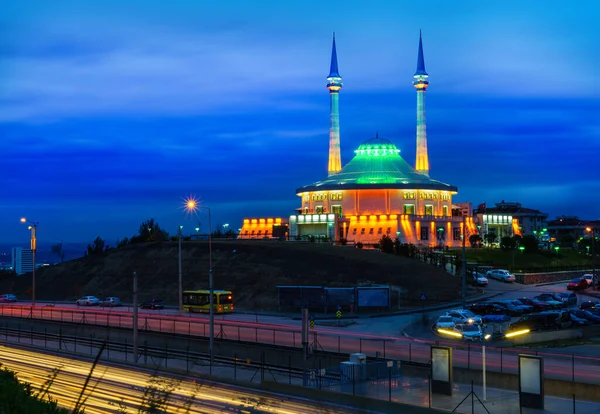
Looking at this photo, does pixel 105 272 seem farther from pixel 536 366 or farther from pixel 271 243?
pixel 536 366

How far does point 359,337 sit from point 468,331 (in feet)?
23.2

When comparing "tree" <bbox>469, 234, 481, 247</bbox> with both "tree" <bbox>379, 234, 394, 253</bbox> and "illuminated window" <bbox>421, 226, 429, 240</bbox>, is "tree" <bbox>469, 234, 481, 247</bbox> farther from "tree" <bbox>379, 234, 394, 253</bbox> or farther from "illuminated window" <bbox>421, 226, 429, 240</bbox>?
"tree" <bbox>379, 234, 394, 253</bbox>

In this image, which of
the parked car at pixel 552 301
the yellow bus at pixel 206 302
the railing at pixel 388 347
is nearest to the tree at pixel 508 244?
the parked car at pixel 552 301

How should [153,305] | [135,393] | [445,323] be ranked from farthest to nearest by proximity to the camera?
1. [153,305]
2. [445,323]
3. [135,393]

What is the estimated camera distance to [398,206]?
14612 centimetres

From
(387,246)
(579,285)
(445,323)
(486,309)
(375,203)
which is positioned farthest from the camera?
(375,203)

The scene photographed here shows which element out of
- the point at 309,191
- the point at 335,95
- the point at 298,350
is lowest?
the point at 298,350

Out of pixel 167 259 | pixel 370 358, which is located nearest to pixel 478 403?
pixel 370 358

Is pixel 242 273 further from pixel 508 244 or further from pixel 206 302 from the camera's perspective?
pixel 508 244

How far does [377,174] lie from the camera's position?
15375cm

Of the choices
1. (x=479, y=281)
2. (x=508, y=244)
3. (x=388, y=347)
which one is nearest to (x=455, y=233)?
(x=508, y=244)

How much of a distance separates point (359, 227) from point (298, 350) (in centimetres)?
9832

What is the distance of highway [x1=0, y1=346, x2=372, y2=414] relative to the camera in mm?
25438

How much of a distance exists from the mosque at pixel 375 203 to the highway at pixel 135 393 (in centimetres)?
8498
